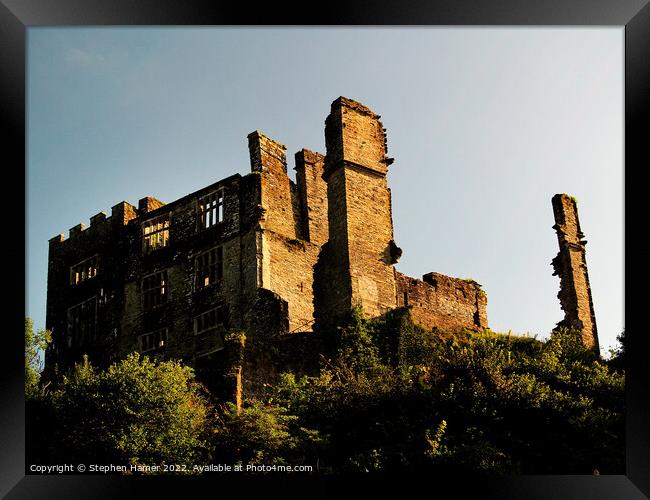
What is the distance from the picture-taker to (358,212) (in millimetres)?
30578

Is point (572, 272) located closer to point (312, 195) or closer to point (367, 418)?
point (312, 195)

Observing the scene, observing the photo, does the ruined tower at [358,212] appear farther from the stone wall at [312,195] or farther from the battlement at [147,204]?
the battlement at [147,204]

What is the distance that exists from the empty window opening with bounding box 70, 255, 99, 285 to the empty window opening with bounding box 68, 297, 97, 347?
960 millimetres

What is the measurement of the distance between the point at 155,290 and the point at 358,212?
7.40 metres

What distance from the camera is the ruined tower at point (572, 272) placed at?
33.3m

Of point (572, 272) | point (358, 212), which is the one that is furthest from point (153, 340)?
point (572, 272)

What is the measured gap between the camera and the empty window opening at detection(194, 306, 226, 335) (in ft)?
102

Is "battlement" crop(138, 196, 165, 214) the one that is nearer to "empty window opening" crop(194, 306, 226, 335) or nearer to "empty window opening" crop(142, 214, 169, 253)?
"empty window opening" crop(142, 214, 169, 253)

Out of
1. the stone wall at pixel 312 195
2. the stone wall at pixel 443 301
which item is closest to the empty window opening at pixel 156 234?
the stone wall at pixel 312 195

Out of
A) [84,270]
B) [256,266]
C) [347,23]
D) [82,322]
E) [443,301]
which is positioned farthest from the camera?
[84,270]

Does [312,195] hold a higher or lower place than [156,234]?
higher

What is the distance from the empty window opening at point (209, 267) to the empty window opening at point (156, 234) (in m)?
2.05
